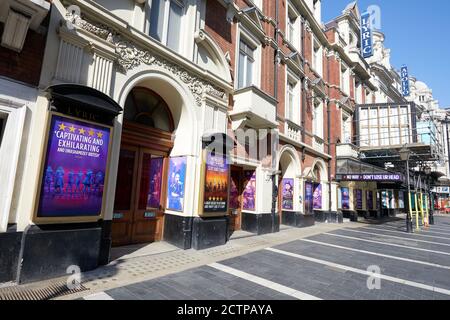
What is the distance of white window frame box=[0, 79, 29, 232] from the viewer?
392 cm

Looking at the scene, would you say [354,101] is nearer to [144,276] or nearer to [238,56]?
[238,56]

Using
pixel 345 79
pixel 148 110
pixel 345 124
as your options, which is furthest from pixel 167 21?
pixel 345 79

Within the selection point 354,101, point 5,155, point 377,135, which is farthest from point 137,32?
point 354,101

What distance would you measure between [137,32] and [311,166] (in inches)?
427

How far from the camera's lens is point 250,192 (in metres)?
9.95

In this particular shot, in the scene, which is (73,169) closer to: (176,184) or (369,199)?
(176,184)

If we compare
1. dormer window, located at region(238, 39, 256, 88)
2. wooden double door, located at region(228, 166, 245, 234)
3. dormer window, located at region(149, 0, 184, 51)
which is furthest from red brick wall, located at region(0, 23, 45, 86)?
wooden double door, located at region(228, 166, 245, 234)

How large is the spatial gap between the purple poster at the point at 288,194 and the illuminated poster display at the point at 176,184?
22.0 feet

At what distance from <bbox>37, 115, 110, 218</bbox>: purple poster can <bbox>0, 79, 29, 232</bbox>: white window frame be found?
436 mm

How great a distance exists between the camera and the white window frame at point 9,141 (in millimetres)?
3918

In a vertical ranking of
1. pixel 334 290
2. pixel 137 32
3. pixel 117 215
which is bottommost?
pixel 334 290

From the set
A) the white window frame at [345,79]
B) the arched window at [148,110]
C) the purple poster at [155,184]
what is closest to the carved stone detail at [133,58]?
the arched window at [148,110]

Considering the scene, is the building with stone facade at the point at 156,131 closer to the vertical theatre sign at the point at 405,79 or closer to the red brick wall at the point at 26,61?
the red brick wall at the point at 26,61

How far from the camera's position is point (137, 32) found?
19.1ft
